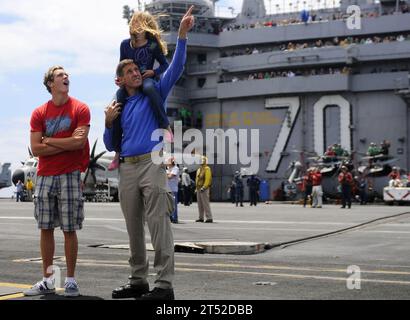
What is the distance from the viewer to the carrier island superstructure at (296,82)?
4438cm

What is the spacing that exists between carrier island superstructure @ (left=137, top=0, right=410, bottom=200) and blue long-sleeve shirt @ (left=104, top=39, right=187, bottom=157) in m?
38.1

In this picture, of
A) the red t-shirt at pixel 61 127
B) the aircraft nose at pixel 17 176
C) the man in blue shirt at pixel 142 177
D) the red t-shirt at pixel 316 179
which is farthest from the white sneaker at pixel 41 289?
the aircraft nose at pixel 17 176

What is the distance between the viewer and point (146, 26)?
5.61m

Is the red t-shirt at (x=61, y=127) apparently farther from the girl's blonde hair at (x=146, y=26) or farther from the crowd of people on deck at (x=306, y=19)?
the crowd of people on deck at (x=306, y=19)

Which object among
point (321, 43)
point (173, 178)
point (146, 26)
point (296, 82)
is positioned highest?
point (321, 43)

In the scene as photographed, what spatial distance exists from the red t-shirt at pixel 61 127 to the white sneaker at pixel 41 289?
98cm

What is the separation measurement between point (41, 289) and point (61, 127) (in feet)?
4.79

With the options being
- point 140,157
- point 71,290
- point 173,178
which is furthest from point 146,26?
point 173,178

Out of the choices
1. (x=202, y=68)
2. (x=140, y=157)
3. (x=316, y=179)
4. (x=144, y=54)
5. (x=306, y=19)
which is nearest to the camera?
(x=140, y=157)

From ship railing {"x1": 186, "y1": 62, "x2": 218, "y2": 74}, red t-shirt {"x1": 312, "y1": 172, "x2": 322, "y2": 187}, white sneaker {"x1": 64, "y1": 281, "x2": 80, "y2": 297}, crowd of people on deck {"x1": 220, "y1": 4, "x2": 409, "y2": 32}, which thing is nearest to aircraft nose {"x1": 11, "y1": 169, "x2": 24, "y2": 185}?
ship railing {"x1": 186, "y1": 62, "x2": 218, "y2": 74}

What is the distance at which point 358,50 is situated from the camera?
148 ft

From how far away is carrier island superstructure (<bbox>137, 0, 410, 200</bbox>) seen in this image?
146ft

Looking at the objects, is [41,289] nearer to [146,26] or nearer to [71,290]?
[71,290]

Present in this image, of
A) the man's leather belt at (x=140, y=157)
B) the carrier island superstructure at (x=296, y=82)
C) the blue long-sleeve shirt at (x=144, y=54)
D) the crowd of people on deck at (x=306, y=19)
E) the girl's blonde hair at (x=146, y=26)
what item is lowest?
the man's leather belt at (x=140, y=157)
